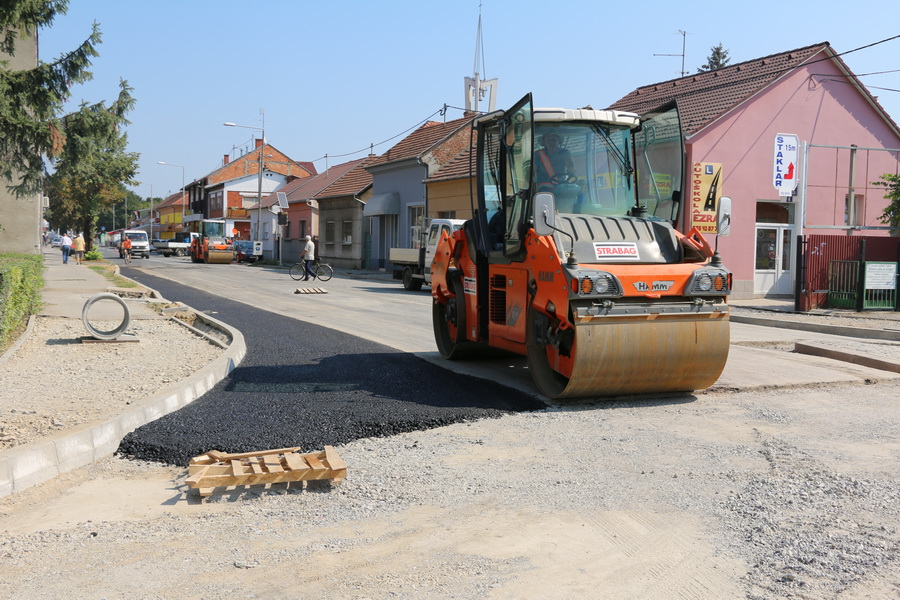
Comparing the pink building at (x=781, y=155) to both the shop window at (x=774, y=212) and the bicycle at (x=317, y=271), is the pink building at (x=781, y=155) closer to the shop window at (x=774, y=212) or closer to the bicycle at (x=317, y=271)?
the shop window at (x=774, y=212)

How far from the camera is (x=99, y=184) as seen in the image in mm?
55031

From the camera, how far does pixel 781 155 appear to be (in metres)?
23.5

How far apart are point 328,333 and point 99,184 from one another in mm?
47781

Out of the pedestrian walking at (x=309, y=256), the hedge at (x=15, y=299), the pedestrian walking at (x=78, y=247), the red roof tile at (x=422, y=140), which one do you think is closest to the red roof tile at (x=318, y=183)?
the red roof tile at (x=422, y=140)

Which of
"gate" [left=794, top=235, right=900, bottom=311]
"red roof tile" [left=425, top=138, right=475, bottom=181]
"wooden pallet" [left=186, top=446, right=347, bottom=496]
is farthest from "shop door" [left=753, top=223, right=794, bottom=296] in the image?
"wooden pallet" [left=186, top=446, right=347, bottom=496]

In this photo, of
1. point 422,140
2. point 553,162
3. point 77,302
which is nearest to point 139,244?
point 422,140

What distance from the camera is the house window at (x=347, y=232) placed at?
148 ft

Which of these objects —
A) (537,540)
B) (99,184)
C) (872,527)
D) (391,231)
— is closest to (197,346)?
(537,540)

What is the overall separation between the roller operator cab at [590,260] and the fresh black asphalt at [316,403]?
777mm

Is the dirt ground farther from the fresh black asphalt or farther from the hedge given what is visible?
the hedge

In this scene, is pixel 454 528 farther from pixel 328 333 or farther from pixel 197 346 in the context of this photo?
pixel 328 333

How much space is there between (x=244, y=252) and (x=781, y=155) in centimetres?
3860

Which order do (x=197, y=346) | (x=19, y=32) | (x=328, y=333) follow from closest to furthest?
(x=197, y=346) < (x=328, y=333) < (x=19, y=32)

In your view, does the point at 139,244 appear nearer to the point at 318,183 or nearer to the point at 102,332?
the point at 318,183
